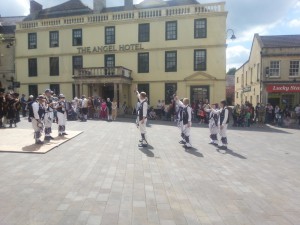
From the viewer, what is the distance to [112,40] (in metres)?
28.1

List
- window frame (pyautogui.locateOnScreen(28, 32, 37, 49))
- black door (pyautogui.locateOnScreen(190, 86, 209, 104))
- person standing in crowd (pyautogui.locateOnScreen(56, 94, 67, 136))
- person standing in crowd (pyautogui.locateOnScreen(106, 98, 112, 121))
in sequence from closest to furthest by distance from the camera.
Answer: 1. person standing in crowd (pyautogui.locateOnScreen(56, 94, 67, 136))
2. person standing in crowd (pyautogui.locateOnScreen(106, 98, 112, 121))
3. black door (pyautogui.locateOnScreen(190, 86, 209, 104))
4. window frame (pyautogui.locateOnScreen(28, 32, 37, 49))

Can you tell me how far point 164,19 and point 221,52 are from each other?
6.10 m

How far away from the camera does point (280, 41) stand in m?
29.4

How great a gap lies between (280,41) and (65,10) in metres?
23.6

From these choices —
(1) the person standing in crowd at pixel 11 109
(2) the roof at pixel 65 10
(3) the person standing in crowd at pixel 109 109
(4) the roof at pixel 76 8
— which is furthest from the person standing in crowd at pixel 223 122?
(2) the roof at pixel 65 10

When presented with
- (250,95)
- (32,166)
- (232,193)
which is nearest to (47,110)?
(32,166)

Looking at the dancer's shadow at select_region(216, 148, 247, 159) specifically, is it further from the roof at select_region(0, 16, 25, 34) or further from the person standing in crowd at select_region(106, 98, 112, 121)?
the roof at select_region(0, 16, 25, 34)

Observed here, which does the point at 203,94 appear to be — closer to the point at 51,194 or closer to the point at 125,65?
the point at 125,65

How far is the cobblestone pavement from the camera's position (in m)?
4.42

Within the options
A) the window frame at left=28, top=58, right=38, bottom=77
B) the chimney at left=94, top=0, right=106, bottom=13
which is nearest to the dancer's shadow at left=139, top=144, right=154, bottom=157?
the chimney at left=94, top=0, right=106, bottom=13

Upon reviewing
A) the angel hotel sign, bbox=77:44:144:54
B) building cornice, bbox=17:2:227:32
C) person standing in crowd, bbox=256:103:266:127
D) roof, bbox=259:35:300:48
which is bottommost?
person standing in crowd, bbox=256:103:266:127

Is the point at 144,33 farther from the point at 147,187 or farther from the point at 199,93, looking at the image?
the point at 147,187

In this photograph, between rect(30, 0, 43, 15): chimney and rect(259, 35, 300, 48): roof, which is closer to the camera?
rect(259, 35, 300, 48): roof

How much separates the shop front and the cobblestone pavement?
1911 centimetres
